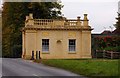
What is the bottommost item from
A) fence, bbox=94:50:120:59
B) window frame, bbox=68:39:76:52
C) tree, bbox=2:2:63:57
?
fence, bbox=94:50:120:59

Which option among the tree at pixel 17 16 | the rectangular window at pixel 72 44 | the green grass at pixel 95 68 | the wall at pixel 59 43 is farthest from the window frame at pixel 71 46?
the green grass at pixel 95 68

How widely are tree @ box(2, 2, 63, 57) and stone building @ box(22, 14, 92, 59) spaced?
11.1 m

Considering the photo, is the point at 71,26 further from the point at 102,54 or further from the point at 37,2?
the point at 37,2

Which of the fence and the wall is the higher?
the wall

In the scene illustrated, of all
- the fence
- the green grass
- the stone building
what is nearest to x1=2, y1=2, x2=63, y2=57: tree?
the stone building

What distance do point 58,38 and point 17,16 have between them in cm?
1507

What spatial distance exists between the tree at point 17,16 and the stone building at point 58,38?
1110cm

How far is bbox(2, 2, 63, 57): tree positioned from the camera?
219ft

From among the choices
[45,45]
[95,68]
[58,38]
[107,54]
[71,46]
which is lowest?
[107,54]

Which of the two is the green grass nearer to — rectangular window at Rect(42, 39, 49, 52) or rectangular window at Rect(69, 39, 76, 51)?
rectangular window at Rect(42, 39, 49, 52)

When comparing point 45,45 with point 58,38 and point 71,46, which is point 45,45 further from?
point 71,46

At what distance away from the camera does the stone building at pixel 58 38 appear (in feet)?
178

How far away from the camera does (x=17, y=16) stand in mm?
68375

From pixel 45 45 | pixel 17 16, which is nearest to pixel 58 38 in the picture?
pixel 45 45
